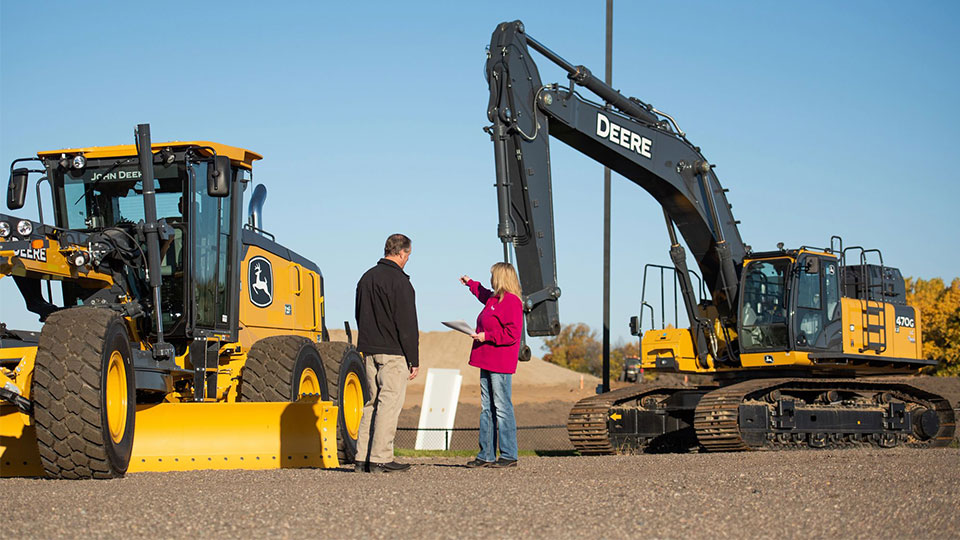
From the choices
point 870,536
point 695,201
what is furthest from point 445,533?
point 695,201

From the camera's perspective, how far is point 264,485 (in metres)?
8.52

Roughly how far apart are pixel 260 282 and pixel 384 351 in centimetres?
421

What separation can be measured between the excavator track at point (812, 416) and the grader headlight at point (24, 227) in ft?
Result: 31.1

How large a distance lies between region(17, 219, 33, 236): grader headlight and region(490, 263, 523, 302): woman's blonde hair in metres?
4.12

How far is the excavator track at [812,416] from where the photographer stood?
51.4 feet

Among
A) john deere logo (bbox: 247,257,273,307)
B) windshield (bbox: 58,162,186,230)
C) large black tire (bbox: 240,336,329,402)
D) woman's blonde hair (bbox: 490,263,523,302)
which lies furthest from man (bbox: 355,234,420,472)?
john deere logo (bbox: 247,257,273,307)

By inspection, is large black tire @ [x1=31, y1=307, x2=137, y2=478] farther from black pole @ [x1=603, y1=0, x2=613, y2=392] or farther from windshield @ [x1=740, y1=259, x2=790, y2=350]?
black pole @ [x1=603, y1=0, x2=613, y2=392]

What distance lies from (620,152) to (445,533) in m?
10.6

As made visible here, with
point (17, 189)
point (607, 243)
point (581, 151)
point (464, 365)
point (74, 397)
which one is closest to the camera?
point (74, 397)

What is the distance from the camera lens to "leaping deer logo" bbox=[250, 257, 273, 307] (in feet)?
44.3

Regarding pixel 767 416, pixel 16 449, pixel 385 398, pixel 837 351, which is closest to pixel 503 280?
pixel 385 398

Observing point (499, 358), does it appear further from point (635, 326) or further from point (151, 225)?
point (635, 326)

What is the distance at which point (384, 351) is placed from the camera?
9875mm

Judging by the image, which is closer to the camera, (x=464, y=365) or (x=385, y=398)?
(x=385, y=398)
